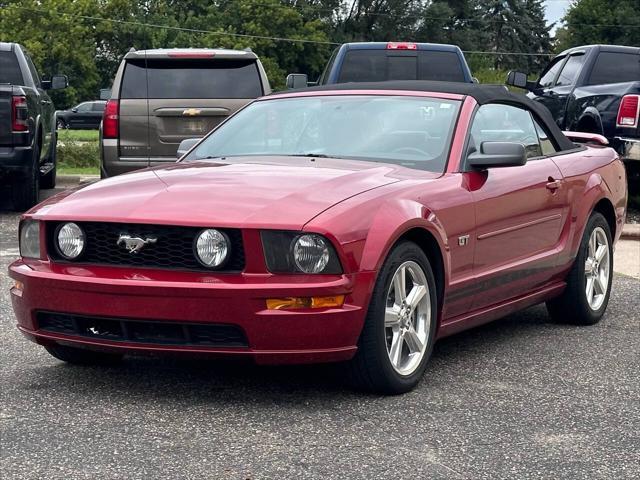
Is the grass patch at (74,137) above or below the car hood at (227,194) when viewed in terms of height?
below

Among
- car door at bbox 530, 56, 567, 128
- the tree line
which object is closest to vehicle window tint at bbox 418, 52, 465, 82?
car door at bbox 530, 56, 567, 128

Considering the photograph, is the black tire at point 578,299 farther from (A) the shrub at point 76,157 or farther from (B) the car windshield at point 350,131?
(A) the shrub at point 76,157

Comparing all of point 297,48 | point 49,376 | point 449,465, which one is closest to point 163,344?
point 49,376

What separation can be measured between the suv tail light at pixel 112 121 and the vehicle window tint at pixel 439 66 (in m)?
4.02

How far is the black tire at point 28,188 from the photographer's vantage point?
1318 cm

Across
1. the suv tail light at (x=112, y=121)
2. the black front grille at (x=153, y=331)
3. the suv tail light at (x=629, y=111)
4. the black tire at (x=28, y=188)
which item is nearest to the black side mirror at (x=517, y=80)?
the suv tail light at (x=629, y=111)

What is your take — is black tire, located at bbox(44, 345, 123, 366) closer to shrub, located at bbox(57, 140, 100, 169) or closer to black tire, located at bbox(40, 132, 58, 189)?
black tire, located at bbox(40, 132, 58, 189)

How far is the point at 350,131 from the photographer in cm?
638

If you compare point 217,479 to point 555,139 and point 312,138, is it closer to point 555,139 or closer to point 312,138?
point 312,138

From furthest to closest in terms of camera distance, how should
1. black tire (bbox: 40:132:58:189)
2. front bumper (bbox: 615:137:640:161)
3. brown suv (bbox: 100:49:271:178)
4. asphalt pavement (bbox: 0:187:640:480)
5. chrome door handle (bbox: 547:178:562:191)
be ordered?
1. black tire (bbox: 40:132:58:189)
2. front bumper (bbox: 615:137:640:161)
3. brown suv (bbox: 100:49:271:178)
4. chrome door handle (bbox: 547:178:562:191)
5. asphalt pavement (bbox: 0:187:640:480)

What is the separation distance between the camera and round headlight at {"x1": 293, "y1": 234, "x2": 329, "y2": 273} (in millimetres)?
4953

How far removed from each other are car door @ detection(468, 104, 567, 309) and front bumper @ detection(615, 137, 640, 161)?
636 centimetres

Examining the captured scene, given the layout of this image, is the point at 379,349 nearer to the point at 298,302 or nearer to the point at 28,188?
the point at 298,302

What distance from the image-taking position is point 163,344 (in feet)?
16.6
